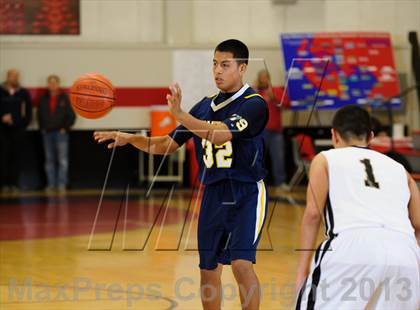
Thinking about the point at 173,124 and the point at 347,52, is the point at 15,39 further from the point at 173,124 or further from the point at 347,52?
the point at 347,52

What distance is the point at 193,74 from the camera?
Result: 1534cm

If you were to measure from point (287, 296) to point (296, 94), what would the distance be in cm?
958

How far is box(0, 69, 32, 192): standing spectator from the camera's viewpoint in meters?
16.1

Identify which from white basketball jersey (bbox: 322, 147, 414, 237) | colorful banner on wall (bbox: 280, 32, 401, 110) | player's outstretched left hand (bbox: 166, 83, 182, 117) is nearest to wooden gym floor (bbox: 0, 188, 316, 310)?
player's outstretched left hand (bbox: 166, 83, 182, 117)

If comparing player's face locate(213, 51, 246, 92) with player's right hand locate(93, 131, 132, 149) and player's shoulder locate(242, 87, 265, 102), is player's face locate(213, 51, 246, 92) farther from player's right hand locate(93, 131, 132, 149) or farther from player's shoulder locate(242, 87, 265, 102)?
player's right hand locate(93, 131, 132, 149)

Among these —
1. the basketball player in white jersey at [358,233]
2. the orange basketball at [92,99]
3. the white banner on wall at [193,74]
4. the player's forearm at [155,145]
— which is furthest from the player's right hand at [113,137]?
the white banner on wall at [193,74]

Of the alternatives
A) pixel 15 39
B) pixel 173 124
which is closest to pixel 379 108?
pixel 173 124

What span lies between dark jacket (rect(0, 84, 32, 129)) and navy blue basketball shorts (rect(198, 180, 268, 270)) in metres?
11.2

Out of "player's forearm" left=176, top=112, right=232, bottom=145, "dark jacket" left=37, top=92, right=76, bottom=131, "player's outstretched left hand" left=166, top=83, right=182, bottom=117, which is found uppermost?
"player's outstretched left hand" left=166, top=83, right=182, bottom=117

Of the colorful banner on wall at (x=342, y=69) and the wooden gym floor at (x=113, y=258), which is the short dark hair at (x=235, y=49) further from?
the colorful banner on wall at (x=342, y=69)

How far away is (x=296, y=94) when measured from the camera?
16.5 metres

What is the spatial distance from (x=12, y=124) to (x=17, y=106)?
0.35 metres

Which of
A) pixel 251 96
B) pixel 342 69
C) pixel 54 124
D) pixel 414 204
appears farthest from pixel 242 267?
pixel 342 69

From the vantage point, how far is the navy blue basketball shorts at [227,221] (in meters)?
5.52
